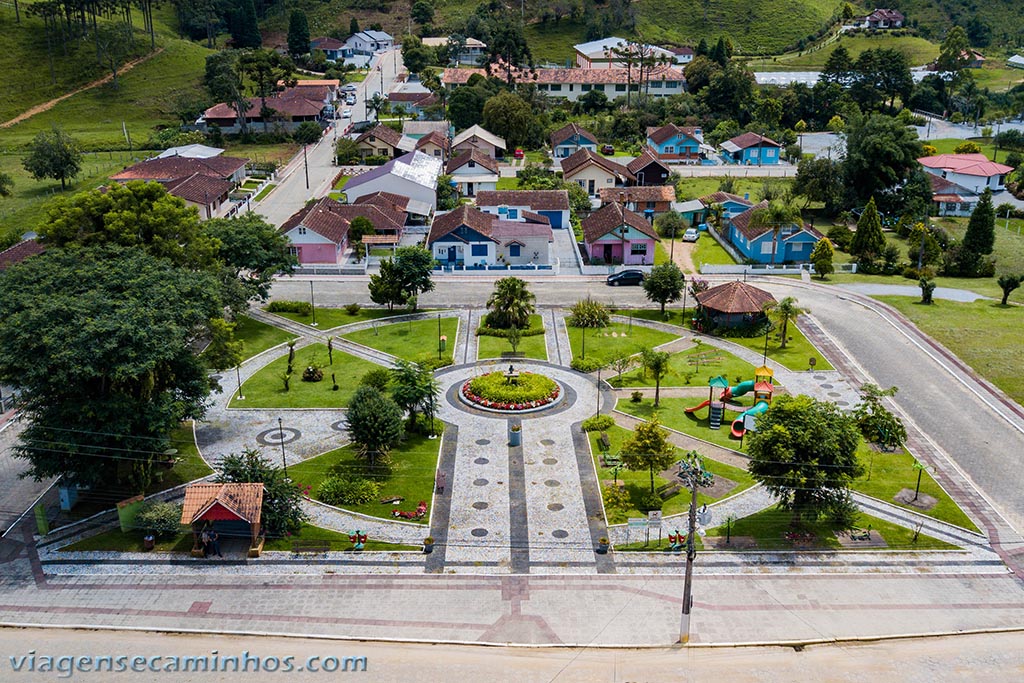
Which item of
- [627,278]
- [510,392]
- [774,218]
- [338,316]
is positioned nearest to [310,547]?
[510,392]

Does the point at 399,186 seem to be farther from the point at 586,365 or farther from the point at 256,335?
the point at 586,365

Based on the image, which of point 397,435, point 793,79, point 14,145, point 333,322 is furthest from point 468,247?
point 793,79

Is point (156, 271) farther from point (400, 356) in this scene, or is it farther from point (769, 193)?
point (769, 193)

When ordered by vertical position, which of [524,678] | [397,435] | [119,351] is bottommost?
[524,678]

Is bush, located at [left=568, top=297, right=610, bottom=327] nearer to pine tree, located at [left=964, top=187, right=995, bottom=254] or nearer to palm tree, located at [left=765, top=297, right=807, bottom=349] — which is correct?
palm tree, located at [left=765, top=297, right=807, bottom=349]

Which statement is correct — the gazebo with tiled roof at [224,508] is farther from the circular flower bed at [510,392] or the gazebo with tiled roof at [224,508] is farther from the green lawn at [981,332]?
the green lawn at [981,332]

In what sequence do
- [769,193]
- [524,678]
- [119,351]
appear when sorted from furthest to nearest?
[769,193] < [119,351] < [524,678]

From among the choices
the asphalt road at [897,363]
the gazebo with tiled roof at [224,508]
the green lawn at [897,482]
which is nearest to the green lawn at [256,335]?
the asphalt road at [897,363]

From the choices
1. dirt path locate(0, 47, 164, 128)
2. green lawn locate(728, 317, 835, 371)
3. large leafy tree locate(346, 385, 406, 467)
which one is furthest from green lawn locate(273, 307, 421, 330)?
dirt path locate(0, 47, 164, 128)
